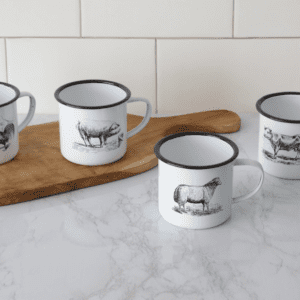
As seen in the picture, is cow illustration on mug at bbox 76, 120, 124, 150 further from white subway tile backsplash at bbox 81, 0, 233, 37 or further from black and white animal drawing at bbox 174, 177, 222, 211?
white subway tile backsplash at bbox 81, 0, 233, 37

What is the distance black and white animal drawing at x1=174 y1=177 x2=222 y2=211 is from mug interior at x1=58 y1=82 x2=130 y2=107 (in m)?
0.30

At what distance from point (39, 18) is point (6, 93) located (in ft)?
0.83

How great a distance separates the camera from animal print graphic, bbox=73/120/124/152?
2.90ft

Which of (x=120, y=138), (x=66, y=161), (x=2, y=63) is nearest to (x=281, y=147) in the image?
(x=120, y=138)

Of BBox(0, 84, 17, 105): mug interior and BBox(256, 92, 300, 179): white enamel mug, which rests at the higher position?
BBox(0, 84, 17, 105): mug interior

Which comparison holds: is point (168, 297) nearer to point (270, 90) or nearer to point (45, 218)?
point (45, 218)

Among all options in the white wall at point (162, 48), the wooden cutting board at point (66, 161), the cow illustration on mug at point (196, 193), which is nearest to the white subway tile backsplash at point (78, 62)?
the white wall at point (162, 48)

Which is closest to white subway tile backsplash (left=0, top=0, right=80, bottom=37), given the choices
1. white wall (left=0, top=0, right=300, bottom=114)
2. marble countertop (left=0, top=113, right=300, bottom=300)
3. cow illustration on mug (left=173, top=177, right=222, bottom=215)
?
white wall (left=0, top=0, right=300, bottom=114)

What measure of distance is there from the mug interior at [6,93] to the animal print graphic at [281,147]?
46cm

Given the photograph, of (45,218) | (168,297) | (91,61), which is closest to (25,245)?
(45,218)

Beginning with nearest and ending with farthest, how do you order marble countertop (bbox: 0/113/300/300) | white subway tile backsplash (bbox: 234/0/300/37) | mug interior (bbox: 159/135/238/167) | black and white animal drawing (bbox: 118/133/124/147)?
marble countertop (bbox: 0/113/300/300) < mug interior (bbox: 159/135/238/167) < black and white animal drawing (bbox: 118/133/124/147) < white subway tile backsplash (bbox: 234/0/300/37)

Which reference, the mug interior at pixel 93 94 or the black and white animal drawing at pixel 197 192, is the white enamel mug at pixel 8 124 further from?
the black and white animal drawing at pixel 197 192

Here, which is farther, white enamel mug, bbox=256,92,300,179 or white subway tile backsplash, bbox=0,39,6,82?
white subway tile backsplash, bbox=0,39,6,82

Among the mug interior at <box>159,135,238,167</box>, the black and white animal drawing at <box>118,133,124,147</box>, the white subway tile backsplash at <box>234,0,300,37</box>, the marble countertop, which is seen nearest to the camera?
the marble countertop
